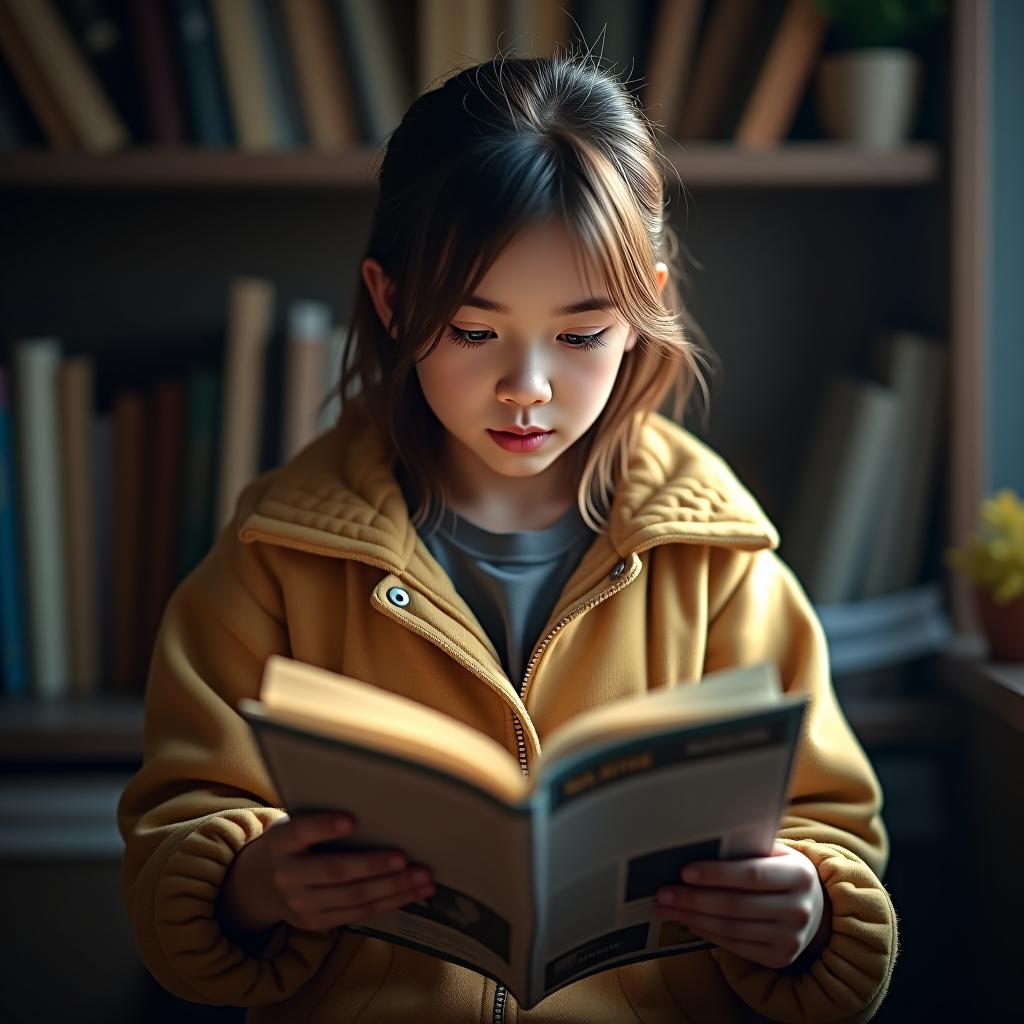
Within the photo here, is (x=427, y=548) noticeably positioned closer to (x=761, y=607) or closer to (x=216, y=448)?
(x=761, y=607)

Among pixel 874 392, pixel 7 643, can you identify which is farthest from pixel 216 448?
pixel 874 392

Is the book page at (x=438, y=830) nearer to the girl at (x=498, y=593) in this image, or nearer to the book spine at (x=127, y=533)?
the girl at (x=498, y=593)

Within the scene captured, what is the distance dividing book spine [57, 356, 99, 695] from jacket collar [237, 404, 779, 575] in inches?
19.2

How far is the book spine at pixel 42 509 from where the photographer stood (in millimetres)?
1368

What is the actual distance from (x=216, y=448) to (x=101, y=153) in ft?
1.14

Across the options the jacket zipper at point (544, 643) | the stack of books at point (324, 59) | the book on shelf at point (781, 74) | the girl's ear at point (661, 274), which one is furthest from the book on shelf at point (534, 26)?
the jacket zipper at point (544, 643)

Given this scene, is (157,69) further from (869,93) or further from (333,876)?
(333,876)

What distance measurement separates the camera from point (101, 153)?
129 centimetres

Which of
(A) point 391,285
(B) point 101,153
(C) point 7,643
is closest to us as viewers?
(A) point 391,285

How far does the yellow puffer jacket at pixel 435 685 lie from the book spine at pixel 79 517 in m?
0.49

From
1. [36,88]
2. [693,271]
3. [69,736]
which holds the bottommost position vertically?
[69,736]

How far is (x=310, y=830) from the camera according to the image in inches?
27.5

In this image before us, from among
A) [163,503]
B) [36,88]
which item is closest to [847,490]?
[163,503]

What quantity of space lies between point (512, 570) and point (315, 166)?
1.87ft
